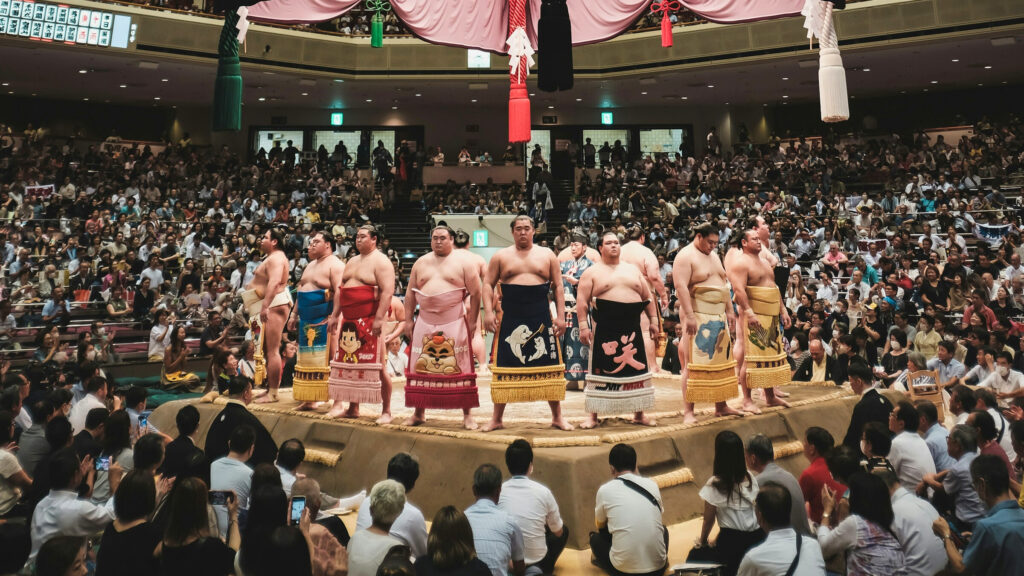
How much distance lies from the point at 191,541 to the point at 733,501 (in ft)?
5.98

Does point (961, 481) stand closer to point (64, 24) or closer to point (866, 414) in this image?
point (866, 414)

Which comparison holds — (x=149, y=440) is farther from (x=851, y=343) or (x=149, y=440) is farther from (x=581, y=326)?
(x=851, y=343)

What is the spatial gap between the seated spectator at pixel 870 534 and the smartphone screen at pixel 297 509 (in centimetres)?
174

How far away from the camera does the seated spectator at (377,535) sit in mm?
2363

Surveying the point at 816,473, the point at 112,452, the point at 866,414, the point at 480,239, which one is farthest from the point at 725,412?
the point at 480,239

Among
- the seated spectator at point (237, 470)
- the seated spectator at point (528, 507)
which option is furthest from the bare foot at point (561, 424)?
the seated spectator at point (237, 470)

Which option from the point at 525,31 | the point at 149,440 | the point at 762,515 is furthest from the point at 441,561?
the point at 525,31

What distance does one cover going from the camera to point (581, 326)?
13.6 ft

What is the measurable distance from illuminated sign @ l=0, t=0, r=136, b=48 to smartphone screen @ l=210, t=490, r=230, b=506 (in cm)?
1079

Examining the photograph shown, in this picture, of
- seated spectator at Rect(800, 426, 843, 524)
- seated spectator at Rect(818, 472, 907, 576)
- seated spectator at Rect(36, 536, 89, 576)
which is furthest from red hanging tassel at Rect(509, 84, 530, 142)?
seated spectator at Rect(36, 536, 89, 576)

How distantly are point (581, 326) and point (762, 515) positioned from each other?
190 centimetres

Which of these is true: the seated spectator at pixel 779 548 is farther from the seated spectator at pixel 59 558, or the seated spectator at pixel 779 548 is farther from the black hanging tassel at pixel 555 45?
the black hanging tassel at pixel 555 45

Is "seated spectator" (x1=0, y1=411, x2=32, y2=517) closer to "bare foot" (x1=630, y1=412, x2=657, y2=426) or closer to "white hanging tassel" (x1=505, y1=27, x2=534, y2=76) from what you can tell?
"bare foot" (x1=630, y1=412, x2=657, y2=426)

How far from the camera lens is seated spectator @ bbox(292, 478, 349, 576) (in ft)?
8.56
